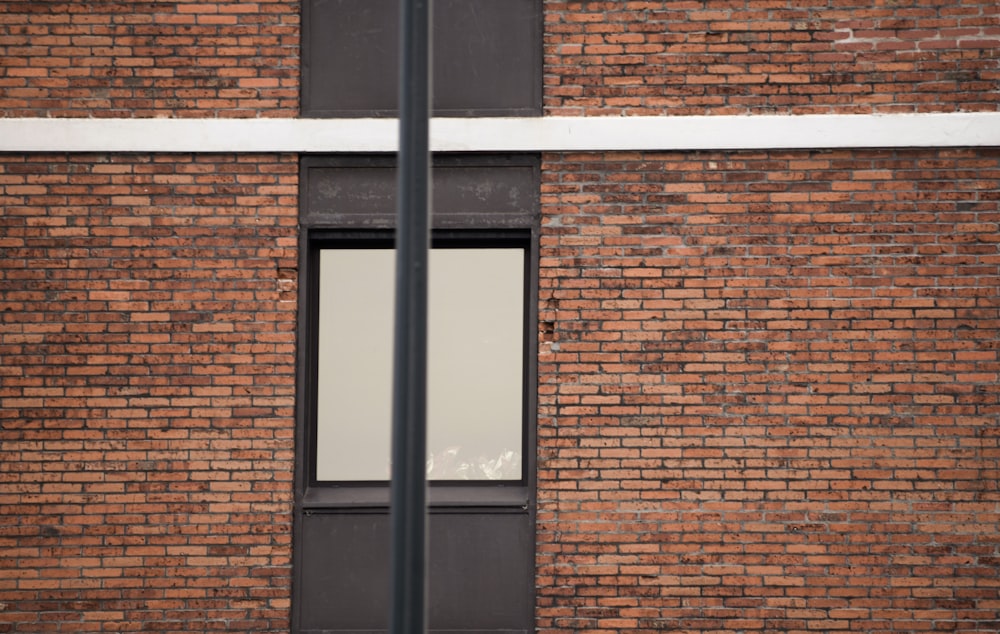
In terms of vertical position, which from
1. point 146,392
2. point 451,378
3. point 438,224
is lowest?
point 146,392

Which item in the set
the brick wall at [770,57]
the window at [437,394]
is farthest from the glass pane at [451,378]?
the brick wall at [770,57]

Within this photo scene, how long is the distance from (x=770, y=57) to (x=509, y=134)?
2.01 metres

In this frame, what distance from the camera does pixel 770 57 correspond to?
20.9 ft

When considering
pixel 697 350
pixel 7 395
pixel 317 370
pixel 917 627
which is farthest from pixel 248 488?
pixel 917 627

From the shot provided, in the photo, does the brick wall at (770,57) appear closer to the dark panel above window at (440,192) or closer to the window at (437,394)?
the dark panel above window at (440,192)

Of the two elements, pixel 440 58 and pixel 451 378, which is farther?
pixel 451 378

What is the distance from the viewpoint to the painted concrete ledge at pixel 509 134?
6.27 m

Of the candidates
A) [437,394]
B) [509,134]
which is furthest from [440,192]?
[437,394]

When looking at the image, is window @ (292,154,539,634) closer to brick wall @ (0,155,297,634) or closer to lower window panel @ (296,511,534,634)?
lower window panel @ (296,511,534,634)

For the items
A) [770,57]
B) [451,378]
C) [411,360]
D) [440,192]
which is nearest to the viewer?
[411,360]

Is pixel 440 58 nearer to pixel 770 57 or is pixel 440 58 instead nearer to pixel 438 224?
pixel 438 224

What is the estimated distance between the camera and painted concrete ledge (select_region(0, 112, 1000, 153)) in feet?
20.6

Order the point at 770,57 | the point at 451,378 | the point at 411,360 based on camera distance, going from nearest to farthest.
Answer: the point at 411,360 → the point at 770,57 → the point at 451,378

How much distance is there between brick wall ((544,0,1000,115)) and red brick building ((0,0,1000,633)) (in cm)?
2
